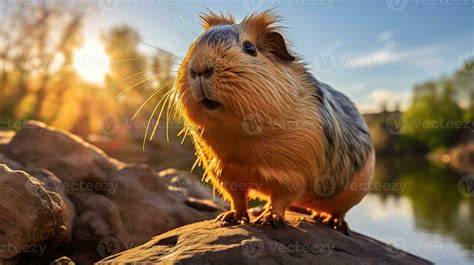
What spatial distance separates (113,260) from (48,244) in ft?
3.32

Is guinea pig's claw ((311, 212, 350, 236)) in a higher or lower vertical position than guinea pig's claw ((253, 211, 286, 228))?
lower

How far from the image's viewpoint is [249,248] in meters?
4.16

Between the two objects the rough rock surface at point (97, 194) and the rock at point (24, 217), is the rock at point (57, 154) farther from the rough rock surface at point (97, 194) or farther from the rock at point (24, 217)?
the rock at point (24, 217)

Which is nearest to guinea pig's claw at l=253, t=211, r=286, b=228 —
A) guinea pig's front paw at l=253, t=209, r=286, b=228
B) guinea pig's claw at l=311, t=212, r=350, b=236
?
guinea pig's front paw at l=253, t=209, r=286, b=228

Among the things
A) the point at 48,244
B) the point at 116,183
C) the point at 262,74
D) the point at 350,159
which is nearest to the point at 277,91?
the point at 262,74

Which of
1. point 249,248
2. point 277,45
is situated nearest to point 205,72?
point 277,45

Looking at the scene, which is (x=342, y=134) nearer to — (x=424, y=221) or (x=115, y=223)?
(x=115, y=223)

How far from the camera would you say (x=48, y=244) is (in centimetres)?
494

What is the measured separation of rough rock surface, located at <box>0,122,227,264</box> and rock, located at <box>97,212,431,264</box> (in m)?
1.58

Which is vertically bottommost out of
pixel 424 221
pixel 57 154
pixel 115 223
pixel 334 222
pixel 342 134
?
pixel 424 221

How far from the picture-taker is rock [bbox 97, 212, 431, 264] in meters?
4.07

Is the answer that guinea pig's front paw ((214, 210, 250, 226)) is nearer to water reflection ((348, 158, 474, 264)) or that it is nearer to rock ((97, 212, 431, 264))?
rock ((97, 212, 431, 264))

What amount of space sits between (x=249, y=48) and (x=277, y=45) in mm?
388

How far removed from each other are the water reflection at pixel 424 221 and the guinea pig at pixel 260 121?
16.7 ft
